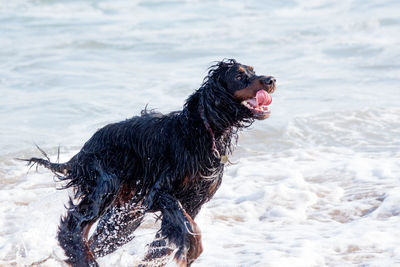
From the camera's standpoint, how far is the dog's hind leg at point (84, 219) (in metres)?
4.57

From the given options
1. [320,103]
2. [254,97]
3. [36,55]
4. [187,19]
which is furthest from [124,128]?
[187,19]

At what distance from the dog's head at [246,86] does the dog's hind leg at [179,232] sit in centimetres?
74

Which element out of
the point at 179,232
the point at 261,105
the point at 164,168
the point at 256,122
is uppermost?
the point at 261,105

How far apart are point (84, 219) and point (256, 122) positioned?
15.9ft

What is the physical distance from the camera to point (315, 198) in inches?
257

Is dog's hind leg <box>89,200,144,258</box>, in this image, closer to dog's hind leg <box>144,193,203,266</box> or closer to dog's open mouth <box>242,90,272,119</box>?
dog's hind leg <box>144,193,203,266</box>

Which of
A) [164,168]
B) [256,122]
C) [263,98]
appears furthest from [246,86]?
[256,122]

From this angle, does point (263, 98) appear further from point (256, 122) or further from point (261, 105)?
point (256, 122)

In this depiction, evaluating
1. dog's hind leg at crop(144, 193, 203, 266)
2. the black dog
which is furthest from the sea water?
dog's hind leg at crop(144, 193, 203, 266)

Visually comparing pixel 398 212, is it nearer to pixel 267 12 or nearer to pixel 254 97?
pixel 254 97

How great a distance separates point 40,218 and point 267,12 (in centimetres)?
1452

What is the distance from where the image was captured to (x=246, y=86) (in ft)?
14.2

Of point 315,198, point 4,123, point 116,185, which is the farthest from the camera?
point 4,123

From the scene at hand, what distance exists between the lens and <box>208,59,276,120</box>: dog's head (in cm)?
425
